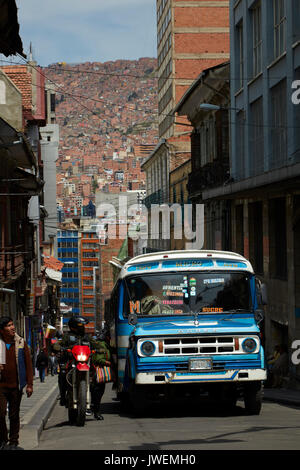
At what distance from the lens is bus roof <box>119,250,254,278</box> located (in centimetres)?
1474

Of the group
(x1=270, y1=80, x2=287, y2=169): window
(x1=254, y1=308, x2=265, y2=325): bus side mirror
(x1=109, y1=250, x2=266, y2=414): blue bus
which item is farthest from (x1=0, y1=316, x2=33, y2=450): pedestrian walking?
(x1=270, y1=80, x2=287, y2=169): window

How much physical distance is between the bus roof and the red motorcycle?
205 cm

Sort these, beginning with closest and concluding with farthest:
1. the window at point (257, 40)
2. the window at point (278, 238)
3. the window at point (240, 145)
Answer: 1. the window at point (278, 238)
2. the window at point (257, 40)
3. the window at point (240, 145)

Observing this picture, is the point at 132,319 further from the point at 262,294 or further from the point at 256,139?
the point at 256,139

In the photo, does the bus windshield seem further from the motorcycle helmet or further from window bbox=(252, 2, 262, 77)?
window bbox=(252, 2, 262, 77)

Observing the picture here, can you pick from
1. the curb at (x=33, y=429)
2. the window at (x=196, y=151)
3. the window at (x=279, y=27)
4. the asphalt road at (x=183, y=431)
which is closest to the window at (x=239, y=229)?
the window at (x=279, y=27)

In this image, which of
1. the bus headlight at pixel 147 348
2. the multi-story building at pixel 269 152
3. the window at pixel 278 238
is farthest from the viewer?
the window at pixel 278 238

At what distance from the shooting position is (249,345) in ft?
45.1

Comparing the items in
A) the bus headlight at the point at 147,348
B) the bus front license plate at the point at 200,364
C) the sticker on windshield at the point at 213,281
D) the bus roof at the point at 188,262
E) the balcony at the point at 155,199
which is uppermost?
the balcony at the point at 155,199

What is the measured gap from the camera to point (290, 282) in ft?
86.5

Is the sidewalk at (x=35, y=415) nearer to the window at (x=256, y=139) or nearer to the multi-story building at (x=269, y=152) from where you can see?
the multi-story building at (x=269, y=152)

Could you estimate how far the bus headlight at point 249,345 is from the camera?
13.7 metres

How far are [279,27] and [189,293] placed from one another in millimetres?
16131

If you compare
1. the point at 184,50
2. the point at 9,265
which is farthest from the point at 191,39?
the point at 9,265
